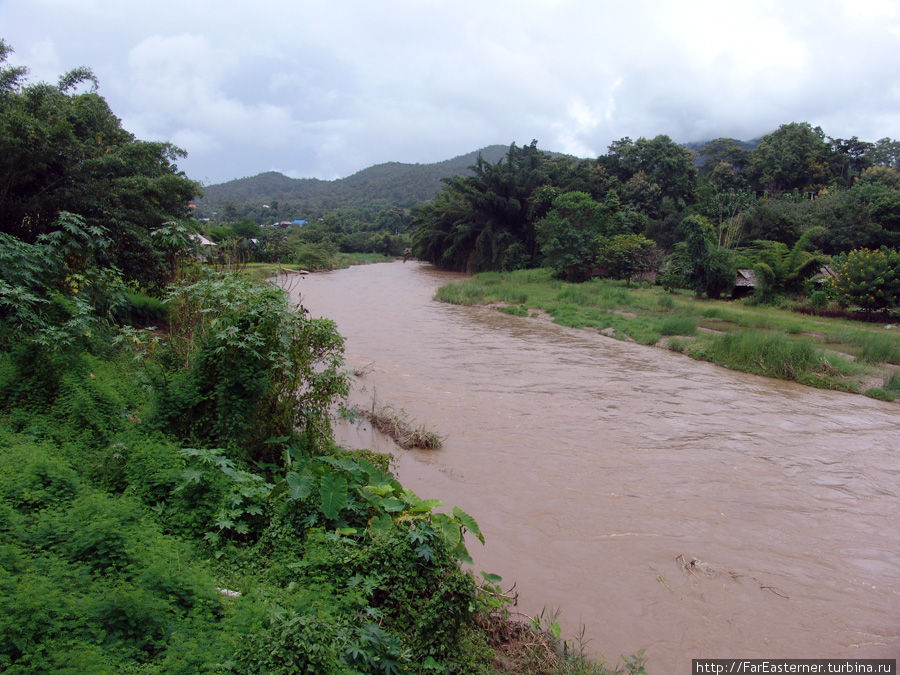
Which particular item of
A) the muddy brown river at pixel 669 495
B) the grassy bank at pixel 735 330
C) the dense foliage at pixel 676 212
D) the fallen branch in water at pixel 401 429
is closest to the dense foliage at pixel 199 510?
the muddy brown river at pixel 669 495

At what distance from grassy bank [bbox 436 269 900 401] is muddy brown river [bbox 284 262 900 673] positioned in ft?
2.30

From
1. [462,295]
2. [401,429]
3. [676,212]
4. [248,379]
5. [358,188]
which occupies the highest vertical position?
[358,188]

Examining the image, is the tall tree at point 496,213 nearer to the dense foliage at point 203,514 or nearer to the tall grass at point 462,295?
the tall grass at point 462,295

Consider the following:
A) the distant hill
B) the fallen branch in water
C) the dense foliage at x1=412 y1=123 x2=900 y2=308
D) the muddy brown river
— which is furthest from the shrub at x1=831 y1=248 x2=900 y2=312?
the distant hill

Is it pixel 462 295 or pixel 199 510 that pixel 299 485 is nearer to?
pixel 199 510

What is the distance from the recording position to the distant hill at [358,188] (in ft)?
358

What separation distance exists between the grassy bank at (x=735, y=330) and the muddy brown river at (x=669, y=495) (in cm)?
70

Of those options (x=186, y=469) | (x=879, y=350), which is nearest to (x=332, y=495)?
(x=186, y=469)

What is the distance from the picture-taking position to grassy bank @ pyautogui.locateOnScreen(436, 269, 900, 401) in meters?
10.7

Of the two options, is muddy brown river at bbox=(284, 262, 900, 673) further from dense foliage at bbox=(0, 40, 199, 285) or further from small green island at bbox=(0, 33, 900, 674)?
dense foliage at bbox=(0, 40, 199, 285)

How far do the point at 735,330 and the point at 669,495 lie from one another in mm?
10563

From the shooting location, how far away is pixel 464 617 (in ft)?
9.30

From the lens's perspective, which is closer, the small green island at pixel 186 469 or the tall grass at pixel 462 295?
the small green island at pixel 186 469

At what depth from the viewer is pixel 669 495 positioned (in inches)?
221
